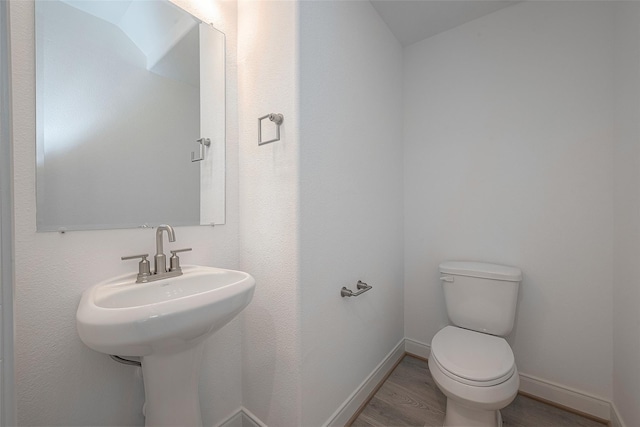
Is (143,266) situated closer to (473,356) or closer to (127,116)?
(127,116)

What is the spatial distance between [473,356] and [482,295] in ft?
1.32

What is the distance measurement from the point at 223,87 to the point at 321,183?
670 millimetres

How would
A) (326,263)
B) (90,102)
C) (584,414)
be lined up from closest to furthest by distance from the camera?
(90,102), (326,263), (584,414)

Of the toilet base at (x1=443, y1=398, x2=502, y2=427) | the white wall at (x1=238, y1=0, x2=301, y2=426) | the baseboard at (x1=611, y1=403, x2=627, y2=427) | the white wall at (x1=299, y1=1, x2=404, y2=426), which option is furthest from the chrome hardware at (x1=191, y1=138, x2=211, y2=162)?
the baseboard at (x1=611, y1=403, x2=627, y2=427)

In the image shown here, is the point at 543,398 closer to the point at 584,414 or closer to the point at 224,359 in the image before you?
the point at 584,414

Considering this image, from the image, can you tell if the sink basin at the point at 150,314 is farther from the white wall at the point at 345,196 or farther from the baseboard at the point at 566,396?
the baseboard at the point at 566,396

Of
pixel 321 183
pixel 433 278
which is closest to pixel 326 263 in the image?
pixel 321 183

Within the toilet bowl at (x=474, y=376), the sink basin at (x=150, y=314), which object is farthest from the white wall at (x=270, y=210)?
the toilet bowl at (x=474, y=376)

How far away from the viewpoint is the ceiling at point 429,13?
152cm

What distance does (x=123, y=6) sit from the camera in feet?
3.11

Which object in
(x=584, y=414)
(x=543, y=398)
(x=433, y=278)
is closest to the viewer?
(x=584, y=414)

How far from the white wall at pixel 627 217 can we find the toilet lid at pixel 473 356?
1.58ft

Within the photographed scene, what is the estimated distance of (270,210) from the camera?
112 centimetres

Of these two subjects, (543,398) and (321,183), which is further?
(543,398)
